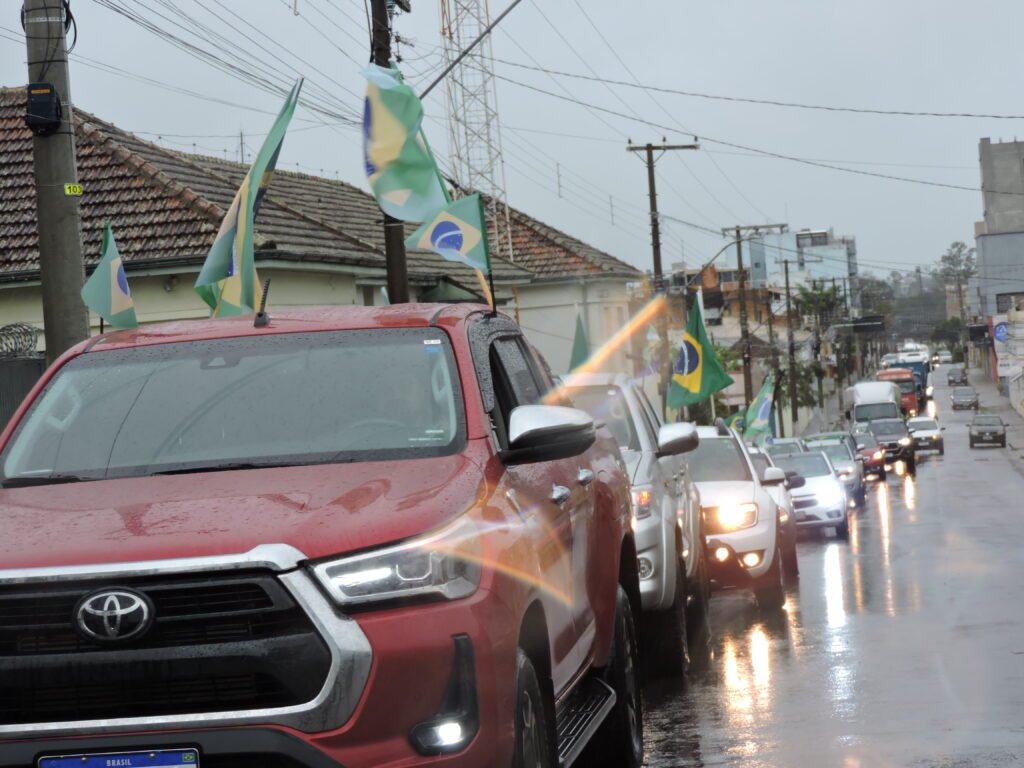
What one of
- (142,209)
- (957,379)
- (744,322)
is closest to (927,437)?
(744,322)

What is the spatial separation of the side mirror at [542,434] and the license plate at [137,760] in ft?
5.09

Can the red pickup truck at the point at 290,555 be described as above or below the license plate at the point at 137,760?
above

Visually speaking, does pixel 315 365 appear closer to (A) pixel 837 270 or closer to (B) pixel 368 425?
(B) pixel 368 425

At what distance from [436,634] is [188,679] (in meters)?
0.67

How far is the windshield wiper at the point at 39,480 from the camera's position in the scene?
17.5ft

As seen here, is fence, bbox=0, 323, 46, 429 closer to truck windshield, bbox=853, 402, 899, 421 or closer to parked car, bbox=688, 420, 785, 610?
parked car, bbox=688, 420, 785, 610

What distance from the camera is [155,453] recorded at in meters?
5.44

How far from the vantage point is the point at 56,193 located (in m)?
10.7

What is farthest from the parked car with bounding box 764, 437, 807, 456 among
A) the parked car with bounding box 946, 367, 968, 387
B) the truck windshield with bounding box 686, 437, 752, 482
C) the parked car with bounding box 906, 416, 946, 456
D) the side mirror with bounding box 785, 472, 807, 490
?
the parked car with bounding box 946, 367, 968, 387

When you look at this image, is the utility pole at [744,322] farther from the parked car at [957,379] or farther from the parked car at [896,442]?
the parked car at [957,379]

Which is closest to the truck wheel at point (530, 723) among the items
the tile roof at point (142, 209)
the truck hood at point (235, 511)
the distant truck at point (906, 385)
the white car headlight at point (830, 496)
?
the truck hood at point (235, 511)

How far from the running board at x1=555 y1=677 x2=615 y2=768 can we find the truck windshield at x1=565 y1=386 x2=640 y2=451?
13.6ft

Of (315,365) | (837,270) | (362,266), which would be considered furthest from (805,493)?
(837,270)

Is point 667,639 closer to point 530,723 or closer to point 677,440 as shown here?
point 677,440
